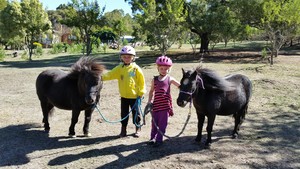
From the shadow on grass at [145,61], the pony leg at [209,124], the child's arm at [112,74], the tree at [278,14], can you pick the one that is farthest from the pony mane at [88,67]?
the tree at [278,14]

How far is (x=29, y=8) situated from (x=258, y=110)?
2165cm

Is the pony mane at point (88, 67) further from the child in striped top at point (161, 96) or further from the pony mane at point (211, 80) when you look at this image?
the pony mane at point (211, 80)

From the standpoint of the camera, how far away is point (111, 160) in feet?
14.4

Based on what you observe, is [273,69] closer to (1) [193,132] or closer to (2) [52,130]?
(1) [193,132]

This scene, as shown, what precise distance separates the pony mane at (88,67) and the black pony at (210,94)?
141cm

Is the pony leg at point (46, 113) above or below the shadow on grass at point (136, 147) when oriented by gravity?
above

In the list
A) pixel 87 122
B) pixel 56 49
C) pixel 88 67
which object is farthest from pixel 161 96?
pixel 56 49

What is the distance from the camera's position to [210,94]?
4.70m

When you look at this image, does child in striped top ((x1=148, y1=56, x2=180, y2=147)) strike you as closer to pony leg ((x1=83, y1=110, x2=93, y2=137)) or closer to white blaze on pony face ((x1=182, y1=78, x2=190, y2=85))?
white blaze on pony face ((x1=182, y1=78, x2=190, y2=85))

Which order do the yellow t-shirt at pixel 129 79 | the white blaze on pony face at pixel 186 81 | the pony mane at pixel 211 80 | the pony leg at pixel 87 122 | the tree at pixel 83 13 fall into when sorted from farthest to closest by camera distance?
1. the tree at pixel 83 13
2. the pony leg at pixel 87 122
3. the yellow t-shirt at pixel 129 79
4. the pony mane at pixel 211 80
5. the white blaze on pony face at pixel 186 81

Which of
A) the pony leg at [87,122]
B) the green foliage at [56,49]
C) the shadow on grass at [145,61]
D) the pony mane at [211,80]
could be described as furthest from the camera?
the green foliage at [56,49]

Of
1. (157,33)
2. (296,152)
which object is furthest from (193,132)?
(157,33)

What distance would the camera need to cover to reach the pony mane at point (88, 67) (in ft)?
15.8

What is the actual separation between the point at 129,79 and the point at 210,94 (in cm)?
140
